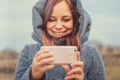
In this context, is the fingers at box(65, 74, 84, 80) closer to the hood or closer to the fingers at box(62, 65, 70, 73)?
the fingers at box(62, 65, 70, 73)

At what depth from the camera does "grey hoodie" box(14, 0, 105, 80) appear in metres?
1.39

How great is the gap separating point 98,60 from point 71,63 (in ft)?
0.48

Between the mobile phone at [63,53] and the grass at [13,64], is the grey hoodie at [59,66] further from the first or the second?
the grass at [13,64]

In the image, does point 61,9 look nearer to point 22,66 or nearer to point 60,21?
point 60,21

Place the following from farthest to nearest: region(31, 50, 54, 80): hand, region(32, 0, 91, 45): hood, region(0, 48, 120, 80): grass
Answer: region(0, 48, 120, 80): grass < region(32, 0, 91, 45): hood < region(31, 50, 54, 80): hand

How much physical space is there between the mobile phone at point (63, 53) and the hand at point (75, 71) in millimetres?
17

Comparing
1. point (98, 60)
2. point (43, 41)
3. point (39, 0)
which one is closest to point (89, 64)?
point (98, 60)

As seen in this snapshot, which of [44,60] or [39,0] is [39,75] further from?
[39,0]

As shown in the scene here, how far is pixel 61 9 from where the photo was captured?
1392mm

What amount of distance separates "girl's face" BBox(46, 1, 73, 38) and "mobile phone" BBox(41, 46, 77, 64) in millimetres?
92

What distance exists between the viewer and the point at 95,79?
142cm

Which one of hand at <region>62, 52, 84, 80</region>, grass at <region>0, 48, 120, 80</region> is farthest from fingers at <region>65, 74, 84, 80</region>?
grass at <region>0, 48, 120, 80</region>

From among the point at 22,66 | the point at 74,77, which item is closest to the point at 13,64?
the point at 22,66

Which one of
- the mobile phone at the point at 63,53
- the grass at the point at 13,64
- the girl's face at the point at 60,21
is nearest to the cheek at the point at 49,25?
the girl's face at the point at 60,21
